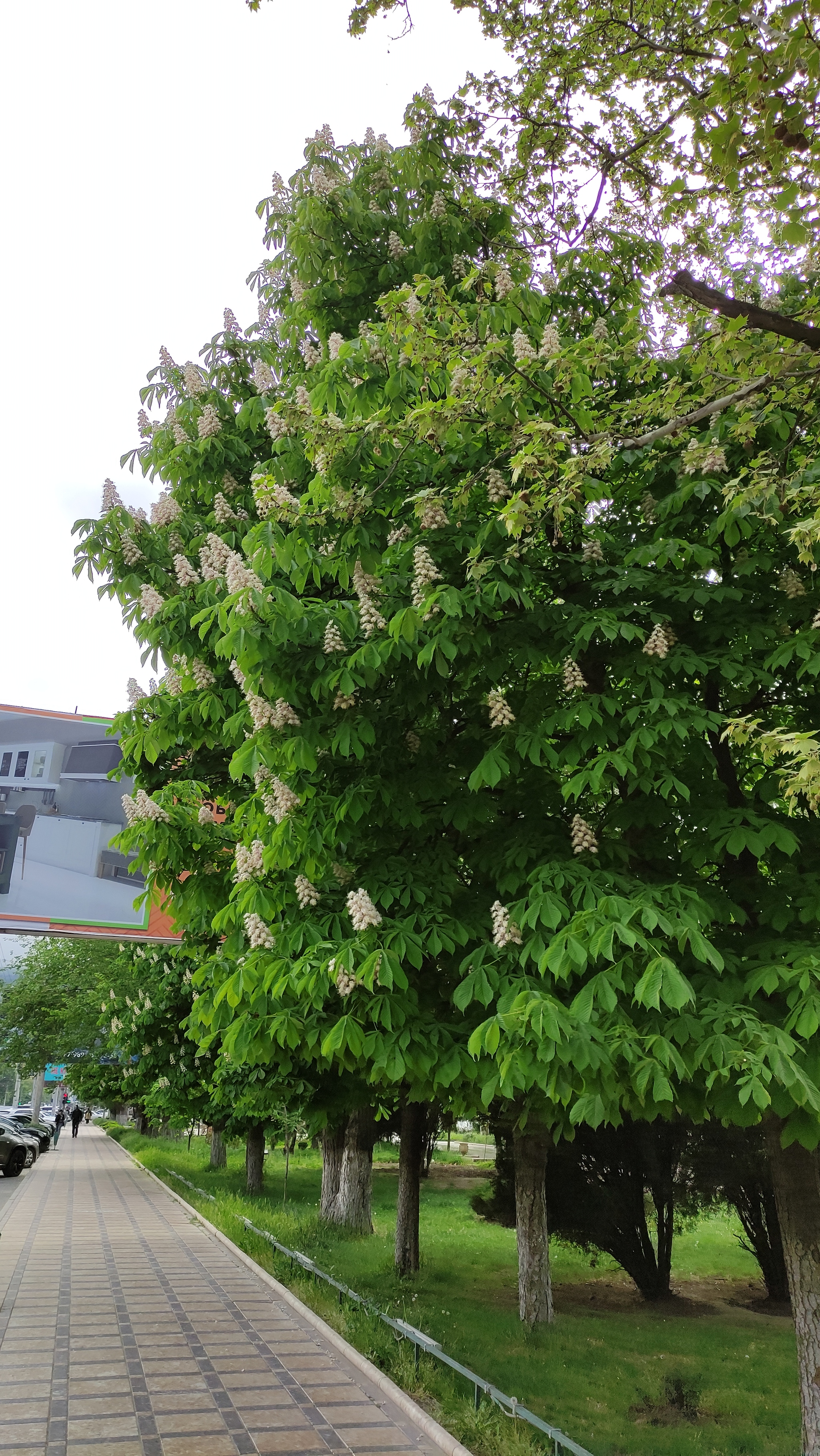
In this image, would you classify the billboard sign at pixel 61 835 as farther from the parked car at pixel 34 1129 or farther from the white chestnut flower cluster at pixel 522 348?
the white chestnut flower cluster at pixel 522 348

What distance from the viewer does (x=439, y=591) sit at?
18.1ft

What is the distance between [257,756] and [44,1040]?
4650 cm

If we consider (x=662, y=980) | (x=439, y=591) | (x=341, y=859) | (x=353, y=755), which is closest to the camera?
(x=662, y=980)

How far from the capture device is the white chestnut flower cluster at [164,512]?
8125mm

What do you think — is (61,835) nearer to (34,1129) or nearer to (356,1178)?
(356,1178)

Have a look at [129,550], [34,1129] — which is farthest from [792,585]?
[34,1129]

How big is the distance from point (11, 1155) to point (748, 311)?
3076 centimetres

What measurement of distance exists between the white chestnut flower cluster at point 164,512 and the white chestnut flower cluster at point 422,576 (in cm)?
301

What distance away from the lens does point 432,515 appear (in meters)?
6.09

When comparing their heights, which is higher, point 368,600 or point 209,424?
point 209,424

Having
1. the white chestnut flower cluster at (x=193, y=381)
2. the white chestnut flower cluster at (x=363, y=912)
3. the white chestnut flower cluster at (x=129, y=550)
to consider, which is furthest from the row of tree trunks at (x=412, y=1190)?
the white chestnut flower cluster at (x=193, y=381)

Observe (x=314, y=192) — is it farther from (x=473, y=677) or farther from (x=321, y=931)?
(x=321, y=931)

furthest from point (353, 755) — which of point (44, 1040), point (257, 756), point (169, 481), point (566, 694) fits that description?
point (44, 1040)

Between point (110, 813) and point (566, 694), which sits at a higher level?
point (110, 813)
